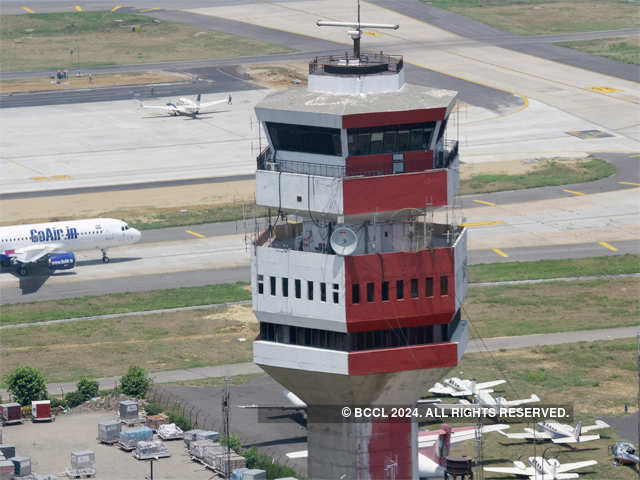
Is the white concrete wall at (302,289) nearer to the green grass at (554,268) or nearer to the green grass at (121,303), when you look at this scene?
the green grass at (121,303)

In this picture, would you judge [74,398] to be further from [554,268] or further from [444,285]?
[554,268]

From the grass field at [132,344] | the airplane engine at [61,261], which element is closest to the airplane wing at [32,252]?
the airplane engine at [61,261]

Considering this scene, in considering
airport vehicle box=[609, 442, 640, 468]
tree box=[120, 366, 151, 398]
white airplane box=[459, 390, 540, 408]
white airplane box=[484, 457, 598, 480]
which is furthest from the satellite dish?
tree box=[120, 366, 151, 398]

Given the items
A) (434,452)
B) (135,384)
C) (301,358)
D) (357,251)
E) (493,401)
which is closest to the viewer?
(301,358)

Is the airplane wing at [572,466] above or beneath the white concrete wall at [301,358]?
beneath

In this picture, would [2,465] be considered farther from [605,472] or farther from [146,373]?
[605,472]

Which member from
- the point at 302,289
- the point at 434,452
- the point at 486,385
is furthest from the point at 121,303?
the point at 302,289
